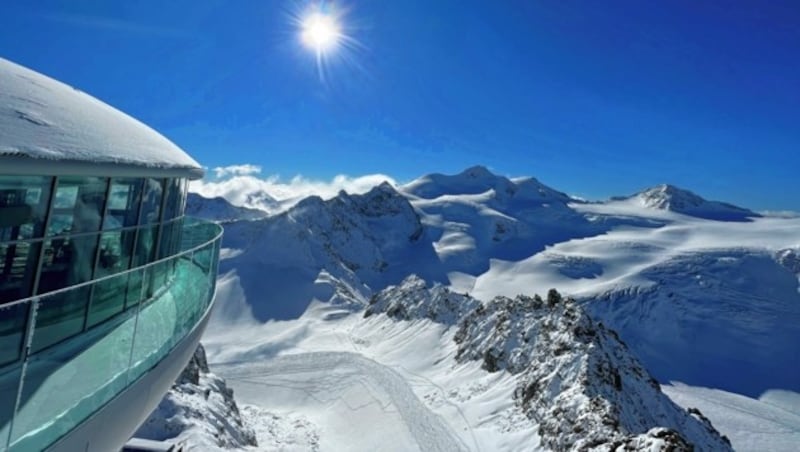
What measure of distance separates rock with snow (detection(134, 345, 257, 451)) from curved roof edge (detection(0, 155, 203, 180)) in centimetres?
1192

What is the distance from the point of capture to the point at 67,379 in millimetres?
4664

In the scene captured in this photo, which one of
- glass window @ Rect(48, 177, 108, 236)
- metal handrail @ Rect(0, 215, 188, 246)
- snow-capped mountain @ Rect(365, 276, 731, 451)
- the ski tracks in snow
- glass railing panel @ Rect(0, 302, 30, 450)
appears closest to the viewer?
glass railing panel @ Rect(0, 302, 30, 450)

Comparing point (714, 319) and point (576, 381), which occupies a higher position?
point (714, 319)

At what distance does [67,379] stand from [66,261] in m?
2.05

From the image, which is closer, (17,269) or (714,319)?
(17,269)

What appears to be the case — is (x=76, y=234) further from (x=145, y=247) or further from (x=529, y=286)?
(x=529, y=286)

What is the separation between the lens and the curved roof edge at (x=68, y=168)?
14.8 feet

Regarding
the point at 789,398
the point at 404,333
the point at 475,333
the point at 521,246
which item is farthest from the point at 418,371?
the point at 521,246

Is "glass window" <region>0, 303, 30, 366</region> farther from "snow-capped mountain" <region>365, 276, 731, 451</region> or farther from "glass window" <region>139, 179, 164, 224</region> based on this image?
"snow-capped mountain" <region>365, 276, 731, 451</region>

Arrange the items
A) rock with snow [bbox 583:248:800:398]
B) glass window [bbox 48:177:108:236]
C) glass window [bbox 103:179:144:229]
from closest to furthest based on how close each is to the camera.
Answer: glass window [bbox 48:177:108:236] < glass window [bbox 103:179:144:229] < rock with snow [bbox 583:248:800:398]

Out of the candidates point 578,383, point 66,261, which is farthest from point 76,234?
point 578,383

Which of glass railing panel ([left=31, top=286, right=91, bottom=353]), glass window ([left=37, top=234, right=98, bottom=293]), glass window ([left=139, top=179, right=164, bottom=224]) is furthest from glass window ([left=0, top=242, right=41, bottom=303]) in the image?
glass window ([left=139, top=179, right=164, bottom=224])

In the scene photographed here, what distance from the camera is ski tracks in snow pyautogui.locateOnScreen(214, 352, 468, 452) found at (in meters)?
24.9

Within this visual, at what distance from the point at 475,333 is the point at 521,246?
164392 mm
